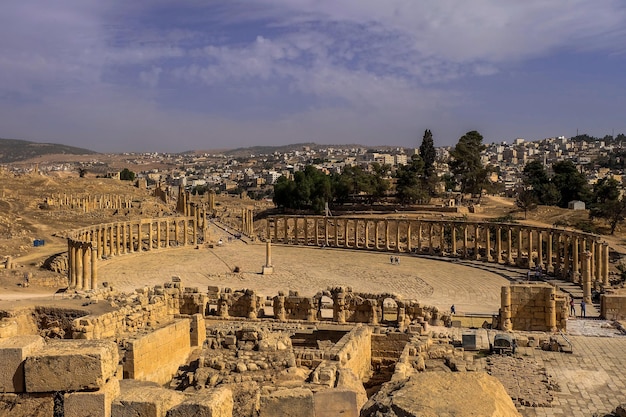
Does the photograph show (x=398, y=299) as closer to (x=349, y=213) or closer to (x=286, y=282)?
(x=286, y=282)

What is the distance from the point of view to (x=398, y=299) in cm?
2125

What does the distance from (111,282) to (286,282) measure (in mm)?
10689

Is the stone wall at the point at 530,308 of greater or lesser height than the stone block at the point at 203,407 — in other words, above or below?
below

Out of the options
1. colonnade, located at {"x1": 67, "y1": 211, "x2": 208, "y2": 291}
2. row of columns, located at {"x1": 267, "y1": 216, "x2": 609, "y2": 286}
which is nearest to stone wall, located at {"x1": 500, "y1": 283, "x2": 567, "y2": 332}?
row of columns, located at {"x1": 267, "y1": 216, "x2": 609, "y2": 286}

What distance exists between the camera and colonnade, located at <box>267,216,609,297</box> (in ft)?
128

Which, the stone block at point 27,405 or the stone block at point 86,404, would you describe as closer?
the stone block at point 86,404

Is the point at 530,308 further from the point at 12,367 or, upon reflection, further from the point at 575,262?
the point at 575,262

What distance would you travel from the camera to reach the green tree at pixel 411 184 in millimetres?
71262

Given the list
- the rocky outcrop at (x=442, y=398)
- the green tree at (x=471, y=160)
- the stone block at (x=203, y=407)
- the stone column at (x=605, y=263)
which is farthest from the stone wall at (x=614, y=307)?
the green tree at (x=471, y=160)

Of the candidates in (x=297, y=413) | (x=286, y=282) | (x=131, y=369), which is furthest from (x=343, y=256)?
(x=297, y=413)

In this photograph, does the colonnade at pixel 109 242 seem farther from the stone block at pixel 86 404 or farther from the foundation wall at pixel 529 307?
the stone block at pixel 86 404

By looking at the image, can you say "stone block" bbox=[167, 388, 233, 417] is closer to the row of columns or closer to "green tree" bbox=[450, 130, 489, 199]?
the row of columns

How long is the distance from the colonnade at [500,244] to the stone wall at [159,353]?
2644 centimetres

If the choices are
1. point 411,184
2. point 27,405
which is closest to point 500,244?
point 411,184
